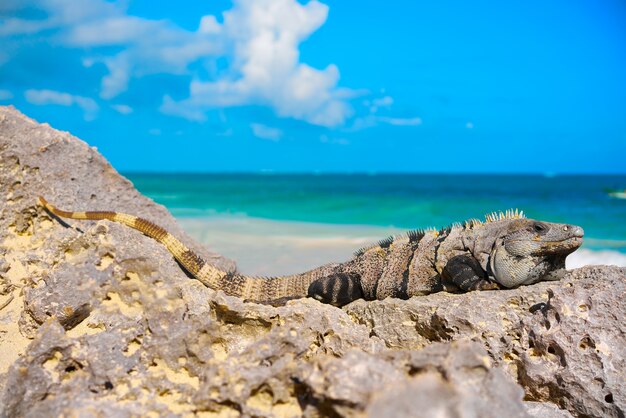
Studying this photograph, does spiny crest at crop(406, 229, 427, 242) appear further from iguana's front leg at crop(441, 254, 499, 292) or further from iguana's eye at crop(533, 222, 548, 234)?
iguana's eye at crop(533, 222, 548, 234)

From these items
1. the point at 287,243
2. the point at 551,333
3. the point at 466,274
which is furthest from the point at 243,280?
the point at 287,243

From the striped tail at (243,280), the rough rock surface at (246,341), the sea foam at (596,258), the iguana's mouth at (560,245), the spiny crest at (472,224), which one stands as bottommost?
the rough rock surface at (246,341)

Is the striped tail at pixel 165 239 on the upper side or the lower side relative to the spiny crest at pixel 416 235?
lower

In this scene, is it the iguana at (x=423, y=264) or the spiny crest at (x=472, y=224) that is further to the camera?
the spiny crest at (x=472, y=224)

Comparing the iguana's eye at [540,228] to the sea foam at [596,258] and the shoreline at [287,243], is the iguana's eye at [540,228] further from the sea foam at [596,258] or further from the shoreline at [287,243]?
→ the sea foam at [596,258]

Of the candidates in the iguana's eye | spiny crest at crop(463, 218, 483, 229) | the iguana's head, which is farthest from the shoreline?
the iguana's eye

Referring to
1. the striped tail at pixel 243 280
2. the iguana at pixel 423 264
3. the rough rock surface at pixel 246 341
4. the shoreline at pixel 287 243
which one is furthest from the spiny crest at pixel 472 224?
the shoreline at pixel 287 243

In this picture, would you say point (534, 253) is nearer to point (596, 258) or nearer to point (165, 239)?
point (165, 239)
